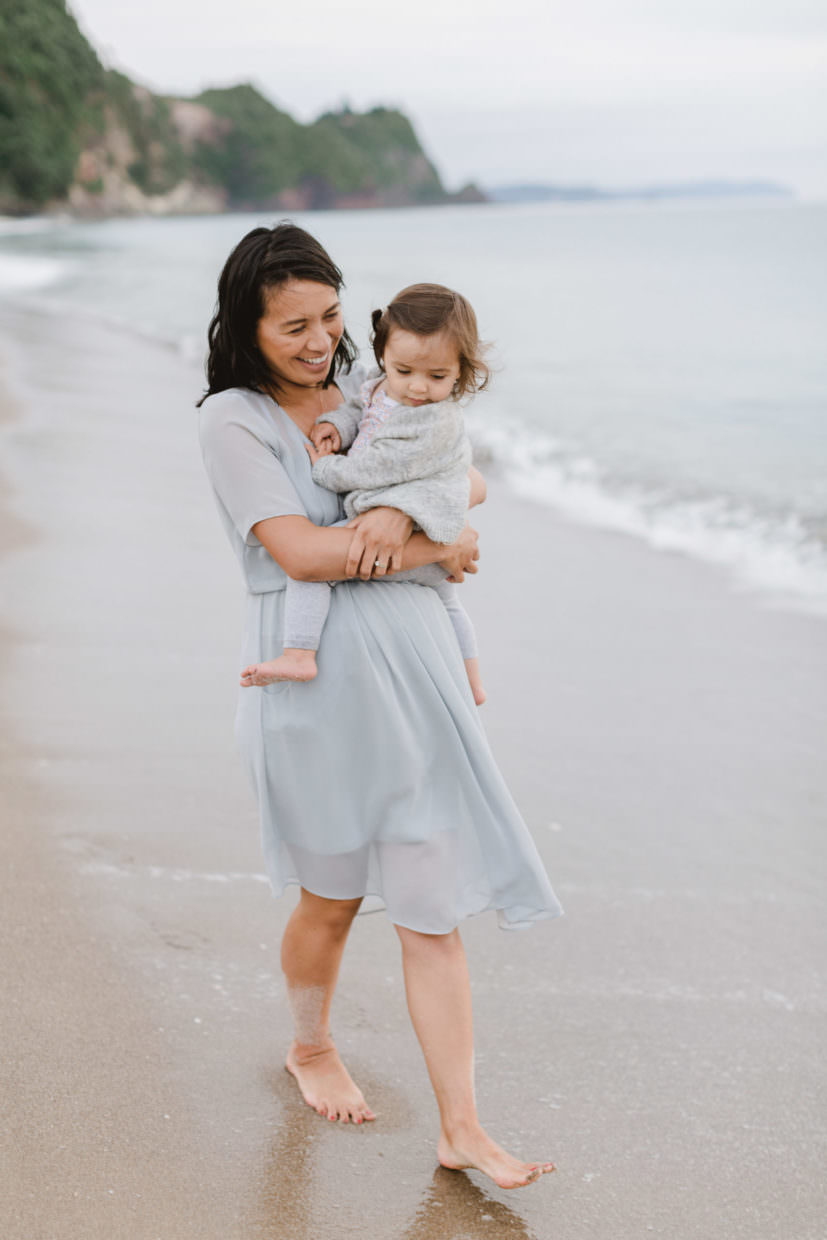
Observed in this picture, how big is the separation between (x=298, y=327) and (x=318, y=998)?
130 cm

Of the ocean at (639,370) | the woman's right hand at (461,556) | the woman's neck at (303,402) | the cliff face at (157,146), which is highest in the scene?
the cliff face at (157,146)

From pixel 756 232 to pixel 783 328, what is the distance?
4258cm

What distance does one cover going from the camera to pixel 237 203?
496 ft

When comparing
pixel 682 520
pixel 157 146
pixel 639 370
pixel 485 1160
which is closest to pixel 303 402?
pixel 485 1160

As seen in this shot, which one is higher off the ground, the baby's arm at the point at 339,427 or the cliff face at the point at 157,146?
the cliff face at the point at 157,146

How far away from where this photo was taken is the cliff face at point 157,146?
8219 centimetres

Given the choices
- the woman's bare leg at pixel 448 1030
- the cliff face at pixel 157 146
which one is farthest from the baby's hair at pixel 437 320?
the cliff face at pixel 157 146

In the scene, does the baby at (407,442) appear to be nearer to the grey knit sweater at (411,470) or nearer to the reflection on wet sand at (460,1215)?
the grey knit sweater at (411,470)

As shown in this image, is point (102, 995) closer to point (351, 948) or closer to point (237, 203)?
point (351, 948)

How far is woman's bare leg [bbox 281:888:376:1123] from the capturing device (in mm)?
2355

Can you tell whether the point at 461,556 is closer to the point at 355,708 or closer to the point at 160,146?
the point at 355,708

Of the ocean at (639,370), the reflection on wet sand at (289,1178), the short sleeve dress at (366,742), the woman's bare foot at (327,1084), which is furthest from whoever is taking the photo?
the ocean at (639,370)

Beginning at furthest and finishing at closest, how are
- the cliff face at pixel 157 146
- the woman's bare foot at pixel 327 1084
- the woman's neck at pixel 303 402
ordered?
the cliff face at pixel 157 146, the woman's bare foot at pixel 327 1084, the woman's neck at pixel 303 402

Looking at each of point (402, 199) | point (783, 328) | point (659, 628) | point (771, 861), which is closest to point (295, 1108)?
point (771, 861)
